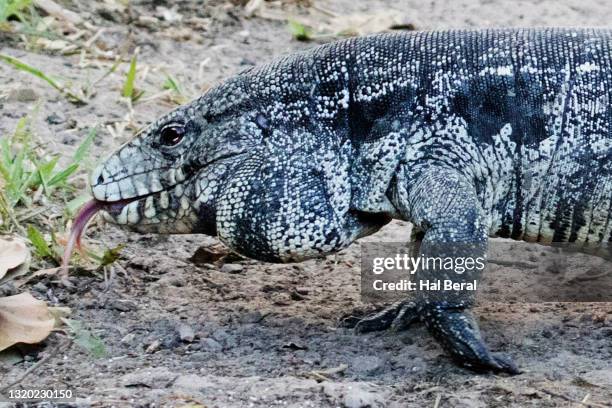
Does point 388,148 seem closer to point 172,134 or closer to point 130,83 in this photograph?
point 172,134

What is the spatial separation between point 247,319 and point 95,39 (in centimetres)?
407

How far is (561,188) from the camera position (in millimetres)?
5715

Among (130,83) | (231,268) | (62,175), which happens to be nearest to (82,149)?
(62,175)

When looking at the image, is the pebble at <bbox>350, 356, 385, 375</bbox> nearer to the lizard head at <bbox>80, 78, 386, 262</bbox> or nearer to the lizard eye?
the lizard head at <bbox>80, 78, 386, 262</bbox>

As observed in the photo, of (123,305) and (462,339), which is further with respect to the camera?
(123,305)

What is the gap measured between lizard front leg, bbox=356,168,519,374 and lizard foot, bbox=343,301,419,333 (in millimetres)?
331

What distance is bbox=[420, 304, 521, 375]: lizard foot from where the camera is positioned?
5.23 m

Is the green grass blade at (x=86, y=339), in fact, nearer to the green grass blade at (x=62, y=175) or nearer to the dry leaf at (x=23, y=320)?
the dry leaf at (x=23, y=320)

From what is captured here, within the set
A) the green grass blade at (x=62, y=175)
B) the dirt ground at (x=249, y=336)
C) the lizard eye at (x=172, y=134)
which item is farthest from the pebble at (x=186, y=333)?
the green grass blade at (x=62, y=175)

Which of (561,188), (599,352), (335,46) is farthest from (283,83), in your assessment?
(599,352)

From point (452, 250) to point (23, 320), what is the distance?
195 cm

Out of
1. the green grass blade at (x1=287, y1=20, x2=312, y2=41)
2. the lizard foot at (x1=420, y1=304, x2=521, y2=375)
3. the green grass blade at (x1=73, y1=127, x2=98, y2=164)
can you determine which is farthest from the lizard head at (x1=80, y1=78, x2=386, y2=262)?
the green grass blade at (x1=287, y1=20, x2=312, y2=41)

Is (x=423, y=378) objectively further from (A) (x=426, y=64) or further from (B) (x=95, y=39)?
(B) (x=95, y=39)

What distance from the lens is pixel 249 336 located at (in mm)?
5812
